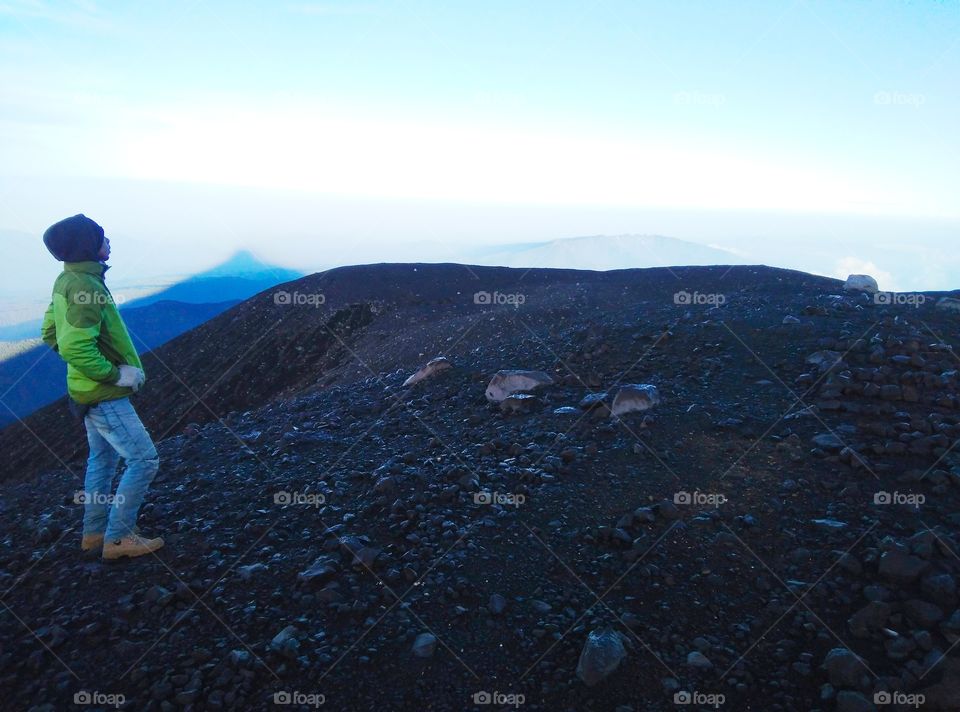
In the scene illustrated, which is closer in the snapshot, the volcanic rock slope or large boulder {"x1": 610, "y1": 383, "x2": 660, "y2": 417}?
the volcanic rock slope

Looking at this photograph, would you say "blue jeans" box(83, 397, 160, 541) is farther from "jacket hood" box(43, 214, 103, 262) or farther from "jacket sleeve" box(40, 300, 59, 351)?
"jacket hood" box(43, 214, 103, 262)

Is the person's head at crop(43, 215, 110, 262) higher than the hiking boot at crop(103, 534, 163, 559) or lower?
higher

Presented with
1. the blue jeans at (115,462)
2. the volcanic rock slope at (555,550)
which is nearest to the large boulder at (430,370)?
the volcanic rock slope at (555,550)

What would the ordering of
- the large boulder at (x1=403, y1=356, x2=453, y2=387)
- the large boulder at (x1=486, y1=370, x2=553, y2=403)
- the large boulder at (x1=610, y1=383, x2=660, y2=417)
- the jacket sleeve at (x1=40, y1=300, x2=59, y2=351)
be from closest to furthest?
1. the jacket sleeve at (x1=40, y1=300, x2=59, y2=351)
2. the large boulder at (x1=610, y1=383, x2=660, y2=417)
3. the large boulder at (x1=486, y1=370, x2=553, y2=403)
4. the large boulder at (x1=403, y1=356, x2=453, y2=387)

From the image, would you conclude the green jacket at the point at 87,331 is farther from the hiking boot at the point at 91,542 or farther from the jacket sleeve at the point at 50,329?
the hiking boot at the point at 91,542

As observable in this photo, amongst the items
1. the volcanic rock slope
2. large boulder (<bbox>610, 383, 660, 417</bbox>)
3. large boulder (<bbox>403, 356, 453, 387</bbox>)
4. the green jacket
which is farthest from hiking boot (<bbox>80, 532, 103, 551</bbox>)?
large boulder (<bbox>610, 383, 660, 417</bbox>)

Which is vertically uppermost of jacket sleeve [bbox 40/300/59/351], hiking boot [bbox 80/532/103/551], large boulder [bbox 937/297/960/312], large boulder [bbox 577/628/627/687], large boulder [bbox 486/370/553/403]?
large boulder [bbox 937/297/960/312]

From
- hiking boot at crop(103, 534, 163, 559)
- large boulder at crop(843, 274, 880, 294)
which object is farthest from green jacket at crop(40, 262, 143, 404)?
large boulder at crop(843, 274, 880, 294)

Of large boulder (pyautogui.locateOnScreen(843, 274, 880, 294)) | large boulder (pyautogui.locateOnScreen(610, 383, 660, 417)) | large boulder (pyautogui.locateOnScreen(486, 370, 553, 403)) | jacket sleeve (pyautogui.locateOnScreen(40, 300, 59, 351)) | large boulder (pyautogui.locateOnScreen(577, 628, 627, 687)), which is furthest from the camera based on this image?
large boulder (pyautogui.locateOnScreen(843, 274, 880, 294))
